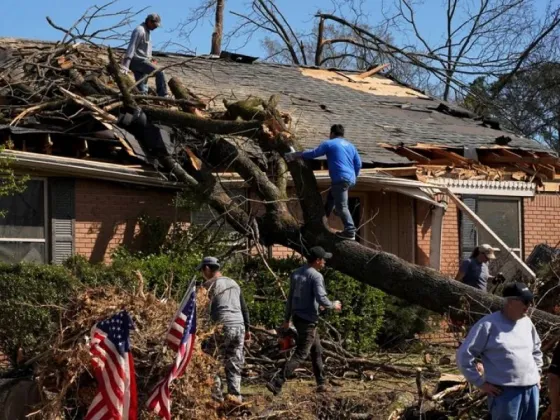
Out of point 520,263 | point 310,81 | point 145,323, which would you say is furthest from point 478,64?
point 145,323

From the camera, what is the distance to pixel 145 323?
9453mm

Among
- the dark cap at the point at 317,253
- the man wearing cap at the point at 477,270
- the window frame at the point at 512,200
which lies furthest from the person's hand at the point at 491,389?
the window frame at the point at 512,200

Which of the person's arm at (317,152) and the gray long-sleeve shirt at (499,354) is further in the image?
the person's arm at (317,152)

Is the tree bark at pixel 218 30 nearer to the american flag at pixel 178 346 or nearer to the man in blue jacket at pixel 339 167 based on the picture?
the man in blue jacket at pixel 339 167

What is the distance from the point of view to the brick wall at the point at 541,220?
19094mm

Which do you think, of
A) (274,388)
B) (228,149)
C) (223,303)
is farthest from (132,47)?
(274,388)

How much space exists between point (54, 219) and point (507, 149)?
790 cm

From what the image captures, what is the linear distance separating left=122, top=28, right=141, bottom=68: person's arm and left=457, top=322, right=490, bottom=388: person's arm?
29.7 feet

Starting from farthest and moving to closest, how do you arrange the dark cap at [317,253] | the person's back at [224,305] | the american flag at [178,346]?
the dark cap at [317,253] < the person's back at [224,305] < the american flag at [178,346]

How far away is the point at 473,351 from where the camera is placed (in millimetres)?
7969

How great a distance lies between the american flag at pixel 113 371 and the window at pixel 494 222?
33.6ft

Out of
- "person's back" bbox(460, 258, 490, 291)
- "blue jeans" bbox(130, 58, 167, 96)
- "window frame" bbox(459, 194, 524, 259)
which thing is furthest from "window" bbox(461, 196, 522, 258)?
"blue jeans" bbox(130, 58, 167, 96)

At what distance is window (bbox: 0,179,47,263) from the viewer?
1447cm

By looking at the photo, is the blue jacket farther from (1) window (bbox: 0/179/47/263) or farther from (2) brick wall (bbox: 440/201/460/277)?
(2) brick wall (bbox: 440/201/460/277)
